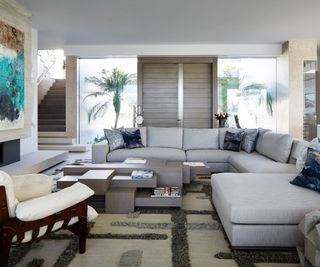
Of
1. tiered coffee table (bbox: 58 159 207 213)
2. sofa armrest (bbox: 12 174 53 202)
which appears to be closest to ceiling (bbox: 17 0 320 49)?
tiered coffee table (bbox: 58 159 207 213)

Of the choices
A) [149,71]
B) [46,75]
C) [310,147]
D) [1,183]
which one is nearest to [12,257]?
[1,183]

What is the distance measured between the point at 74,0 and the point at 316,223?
172 inches

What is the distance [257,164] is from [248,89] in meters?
4.35

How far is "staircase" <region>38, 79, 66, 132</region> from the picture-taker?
8.78m

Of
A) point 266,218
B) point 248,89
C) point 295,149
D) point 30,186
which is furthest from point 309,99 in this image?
point 30,186

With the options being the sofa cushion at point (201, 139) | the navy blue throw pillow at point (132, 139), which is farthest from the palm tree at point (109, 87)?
the sofa cushion at point (201, 139)

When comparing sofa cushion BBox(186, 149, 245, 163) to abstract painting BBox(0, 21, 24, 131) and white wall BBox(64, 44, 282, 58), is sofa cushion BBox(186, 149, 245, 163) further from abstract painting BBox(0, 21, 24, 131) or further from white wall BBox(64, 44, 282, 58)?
white wall BBox(64, 44, 282, 58)

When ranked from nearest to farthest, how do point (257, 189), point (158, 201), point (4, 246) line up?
point (4, 246) < point (257, 189) < point (158, 201)

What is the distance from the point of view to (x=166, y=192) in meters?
3.34

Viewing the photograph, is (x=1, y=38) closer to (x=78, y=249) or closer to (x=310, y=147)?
(x=78, y=249)

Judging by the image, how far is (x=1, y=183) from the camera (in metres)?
1.83

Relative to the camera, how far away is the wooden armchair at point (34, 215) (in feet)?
6.00

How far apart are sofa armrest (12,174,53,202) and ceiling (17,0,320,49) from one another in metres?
3.25

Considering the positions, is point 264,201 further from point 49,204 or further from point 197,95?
point 197,95
